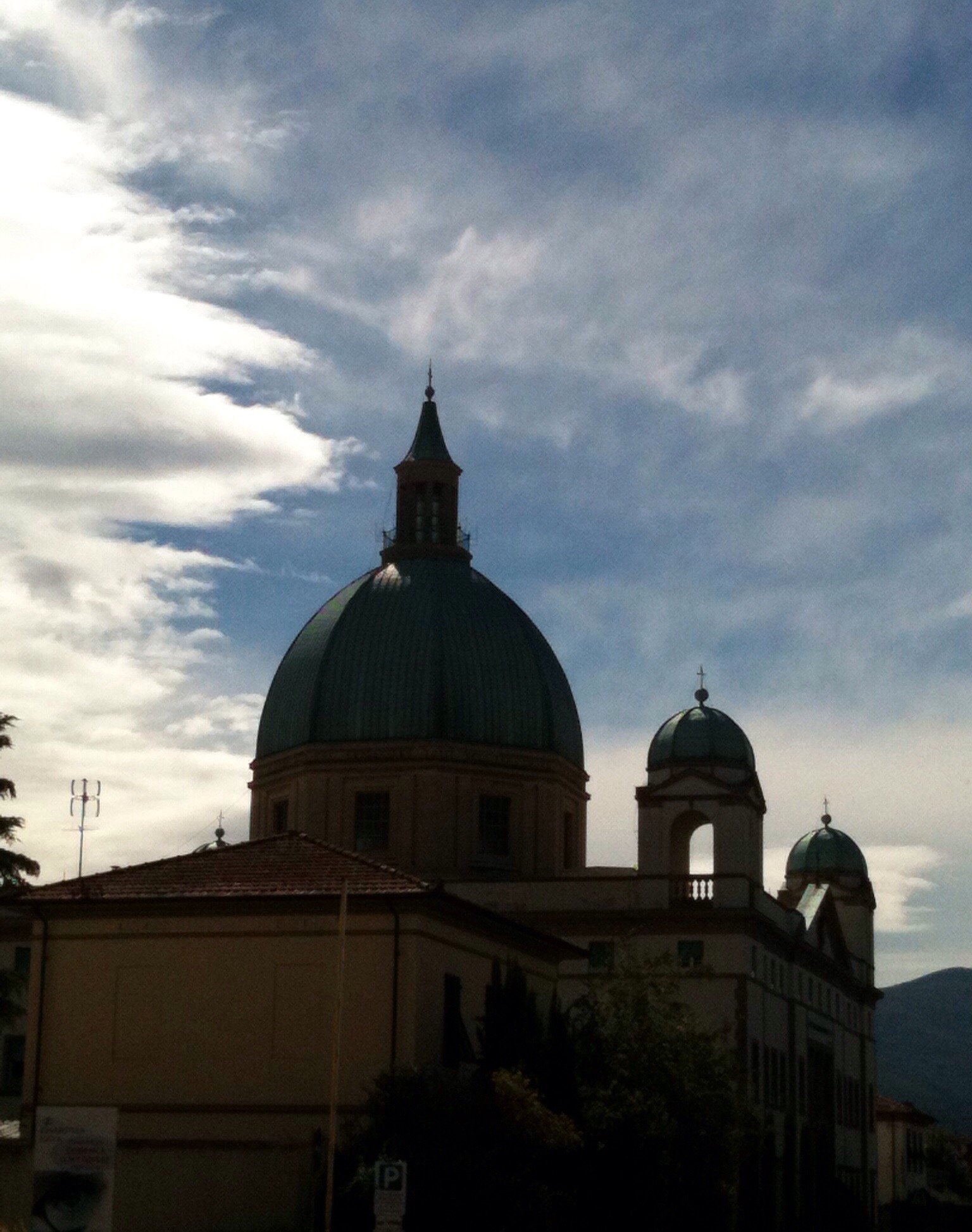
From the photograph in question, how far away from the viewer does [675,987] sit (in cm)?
5594

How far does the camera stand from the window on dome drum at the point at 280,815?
80312mm

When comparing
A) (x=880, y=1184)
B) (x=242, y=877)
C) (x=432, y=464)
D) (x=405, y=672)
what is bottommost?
(x=880, y=1184)

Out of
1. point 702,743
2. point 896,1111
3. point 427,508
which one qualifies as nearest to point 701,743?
point 702,743

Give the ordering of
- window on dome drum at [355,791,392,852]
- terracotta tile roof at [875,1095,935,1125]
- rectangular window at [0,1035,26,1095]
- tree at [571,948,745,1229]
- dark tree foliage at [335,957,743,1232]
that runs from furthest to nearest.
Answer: terracotta tile roof at [875,1095,935,1125] → rectangular window at [0,1035,26,1095] → window on dome drum at [355,791,392,852] → tree at [571,948,745,1229] → dark tree foliage at [335,957,743,1232]

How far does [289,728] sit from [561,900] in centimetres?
1223

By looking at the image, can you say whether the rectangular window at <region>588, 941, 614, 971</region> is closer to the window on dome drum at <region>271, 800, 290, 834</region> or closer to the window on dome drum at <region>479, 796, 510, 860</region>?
the window on dome drum at <region>479, 796, 510, 860</region>

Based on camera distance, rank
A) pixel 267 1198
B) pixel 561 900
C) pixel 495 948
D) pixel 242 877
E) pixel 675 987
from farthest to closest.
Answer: pixel 561 900, pixel 675 987, pixel 495 948, pixel 242 877, pixel 267 1198

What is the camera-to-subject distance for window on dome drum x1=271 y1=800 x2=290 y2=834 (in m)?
80.3

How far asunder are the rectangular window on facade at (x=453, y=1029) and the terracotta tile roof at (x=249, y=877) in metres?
2.58

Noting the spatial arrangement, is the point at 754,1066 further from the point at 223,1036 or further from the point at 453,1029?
the point at 223,1036

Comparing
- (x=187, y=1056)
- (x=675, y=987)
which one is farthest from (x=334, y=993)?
(x=675, y=987)

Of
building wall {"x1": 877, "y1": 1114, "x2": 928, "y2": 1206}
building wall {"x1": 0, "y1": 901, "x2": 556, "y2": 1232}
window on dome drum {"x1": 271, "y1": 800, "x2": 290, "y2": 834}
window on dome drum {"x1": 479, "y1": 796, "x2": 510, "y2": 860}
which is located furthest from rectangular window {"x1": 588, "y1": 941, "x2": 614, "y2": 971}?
building wall {"x1": 877, "y1": 1114, "x2": 928, "y2": 1206}

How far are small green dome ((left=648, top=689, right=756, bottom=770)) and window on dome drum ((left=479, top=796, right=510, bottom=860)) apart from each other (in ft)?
21.1

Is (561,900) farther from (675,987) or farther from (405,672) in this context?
(675,987)
